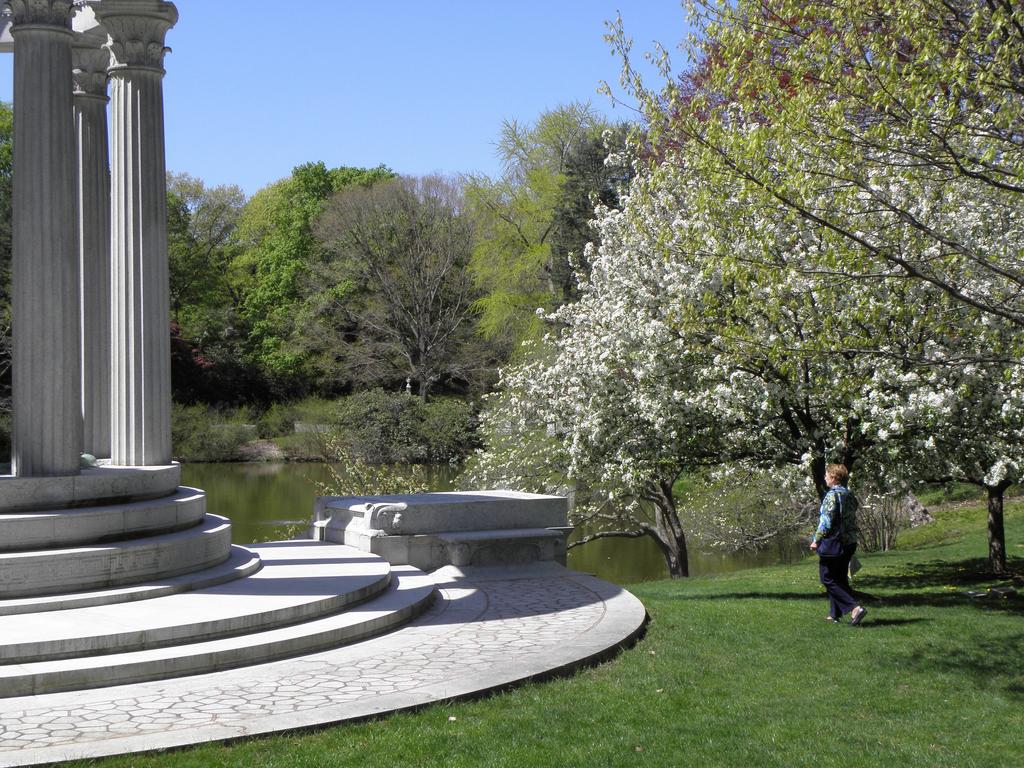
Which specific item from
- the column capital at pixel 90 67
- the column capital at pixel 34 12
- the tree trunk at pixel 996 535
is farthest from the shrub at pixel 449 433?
the column capital at pixel 34 12

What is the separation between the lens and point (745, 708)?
7754mm

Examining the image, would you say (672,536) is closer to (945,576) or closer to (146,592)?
(945,576)

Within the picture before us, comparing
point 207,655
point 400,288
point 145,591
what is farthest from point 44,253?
point 400,288

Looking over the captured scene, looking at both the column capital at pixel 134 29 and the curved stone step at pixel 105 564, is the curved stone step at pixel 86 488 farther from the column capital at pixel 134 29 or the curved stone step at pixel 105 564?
the column capital at pixel 134 29

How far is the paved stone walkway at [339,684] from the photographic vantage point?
6766 mm

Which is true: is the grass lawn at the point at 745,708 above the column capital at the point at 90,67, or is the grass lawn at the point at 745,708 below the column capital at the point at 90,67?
below

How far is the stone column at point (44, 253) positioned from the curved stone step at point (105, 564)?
3.79 feet

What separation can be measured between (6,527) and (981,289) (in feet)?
33.3

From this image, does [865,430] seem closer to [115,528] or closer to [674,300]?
[674,300]

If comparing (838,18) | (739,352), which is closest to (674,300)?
(739,352)

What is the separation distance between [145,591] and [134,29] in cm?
658

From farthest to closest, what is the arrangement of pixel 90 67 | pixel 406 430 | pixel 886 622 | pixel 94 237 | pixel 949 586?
1. pixel 406 430
2. pixel 949 586
3. pixel 90 67
4. pixel 94 237
5. pixel 886 622

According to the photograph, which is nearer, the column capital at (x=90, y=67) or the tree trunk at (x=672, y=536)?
the column capital at (x=90, y=67)

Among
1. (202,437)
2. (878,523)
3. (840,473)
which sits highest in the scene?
(202,437)
